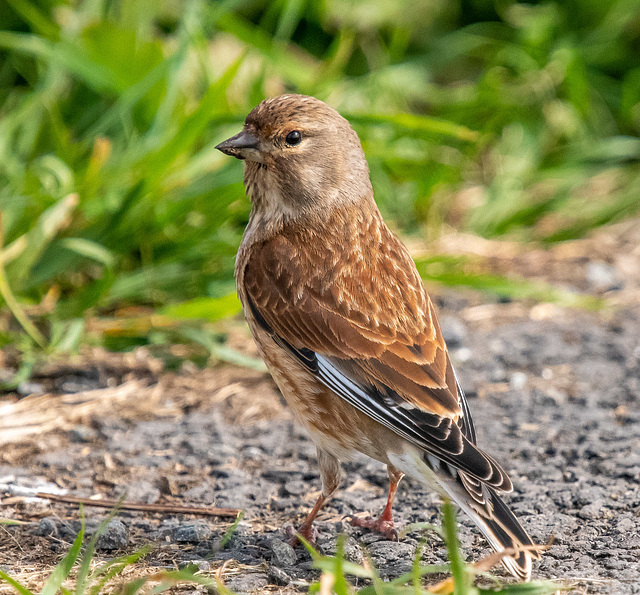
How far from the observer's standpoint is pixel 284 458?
367cm

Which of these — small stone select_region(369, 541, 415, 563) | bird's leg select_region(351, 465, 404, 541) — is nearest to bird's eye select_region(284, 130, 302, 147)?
bird's leg select_region(351, 465, 404, 541)

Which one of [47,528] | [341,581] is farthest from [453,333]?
[341,581]

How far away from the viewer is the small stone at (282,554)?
9.23 ft

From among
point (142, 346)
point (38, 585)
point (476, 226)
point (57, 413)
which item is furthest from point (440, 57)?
point (38, 585)

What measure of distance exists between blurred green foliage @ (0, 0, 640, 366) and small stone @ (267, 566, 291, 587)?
1686mm

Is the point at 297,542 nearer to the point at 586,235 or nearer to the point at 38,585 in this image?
the point at 38,585

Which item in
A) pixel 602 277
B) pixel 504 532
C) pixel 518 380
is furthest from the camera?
pixel 602 277

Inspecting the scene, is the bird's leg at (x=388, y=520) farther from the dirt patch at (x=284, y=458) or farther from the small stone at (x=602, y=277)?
the small stone at (x=602, y=277)

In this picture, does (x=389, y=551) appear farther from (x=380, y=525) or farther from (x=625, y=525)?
(x=625, y=525)

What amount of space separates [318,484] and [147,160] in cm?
196

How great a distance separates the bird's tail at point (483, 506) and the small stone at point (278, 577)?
52 cm

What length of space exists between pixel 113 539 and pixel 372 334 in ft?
3.51

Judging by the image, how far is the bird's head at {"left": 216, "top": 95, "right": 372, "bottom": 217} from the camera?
330 centimetres

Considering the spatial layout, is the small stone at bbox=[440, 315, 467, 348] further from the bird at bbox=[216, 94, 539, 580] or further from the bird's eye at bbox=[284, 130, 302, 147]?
the bird's eye at bbox=[284, 130, 302, 147]
